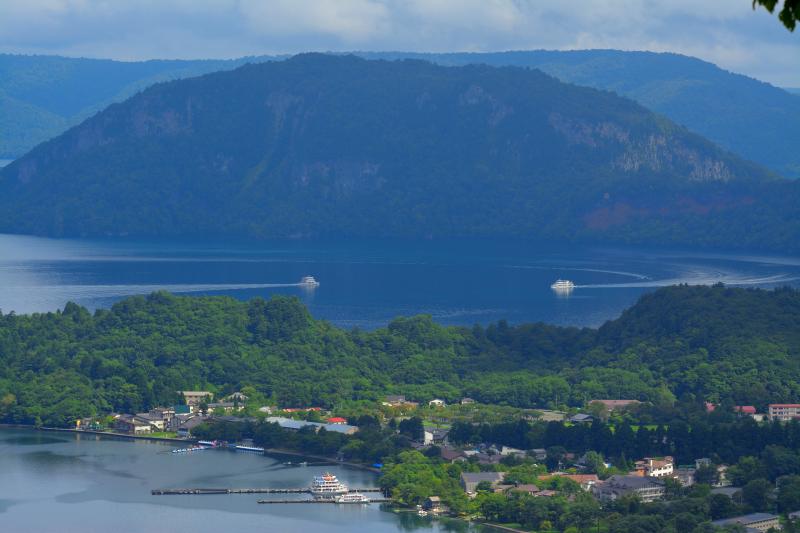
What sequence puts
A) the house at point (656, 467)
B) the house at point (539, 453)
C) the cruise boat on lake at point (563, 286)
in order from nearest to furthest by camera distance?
the house at point (656, 467), the house at point (539, 453), the cruise boat on lake at point (563, 286)

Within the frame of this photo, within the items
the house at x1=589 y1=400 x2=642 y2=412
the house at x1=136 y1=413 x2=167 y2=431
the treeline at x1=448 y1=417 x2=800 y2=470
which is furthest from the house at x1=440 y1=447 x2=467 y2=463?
the house at x1=136 y1=413 x2=167 y2=431

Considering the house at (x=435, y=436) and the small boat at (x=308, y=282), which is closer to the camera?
the house at (x=435, y=436)

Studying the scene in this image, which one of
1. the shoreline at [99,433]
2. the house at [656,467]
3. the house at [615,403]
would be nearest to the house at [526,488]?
the house at [656,467]

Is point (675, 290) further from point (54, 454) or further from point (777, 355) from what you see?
point (54, 454)

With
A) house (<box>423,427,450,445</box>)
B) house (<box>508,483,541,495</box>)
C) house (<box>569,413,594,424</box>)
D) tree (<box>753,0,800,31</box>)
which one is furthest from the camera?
house (<box>569,413,594,424</box>)

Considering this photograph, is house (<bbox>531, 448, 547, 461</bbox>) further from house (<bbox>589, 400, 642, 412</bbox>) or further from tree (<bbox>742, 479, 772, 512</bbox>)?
tree (<bbox>742, 479, 772, 512</bbox>)

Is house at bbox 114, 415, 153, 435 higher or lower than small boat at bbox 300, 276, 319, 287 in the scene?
lower

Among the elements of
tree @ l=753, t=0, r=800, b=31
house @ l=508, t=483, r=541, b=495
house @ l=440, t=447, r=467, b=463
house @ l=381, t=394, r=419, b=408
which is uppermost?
tree @ l=753, t=0, r=800, b=31

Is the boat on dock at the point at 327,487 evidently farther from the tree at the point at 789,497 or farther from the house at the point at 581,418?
the tree at the point at 789,497
